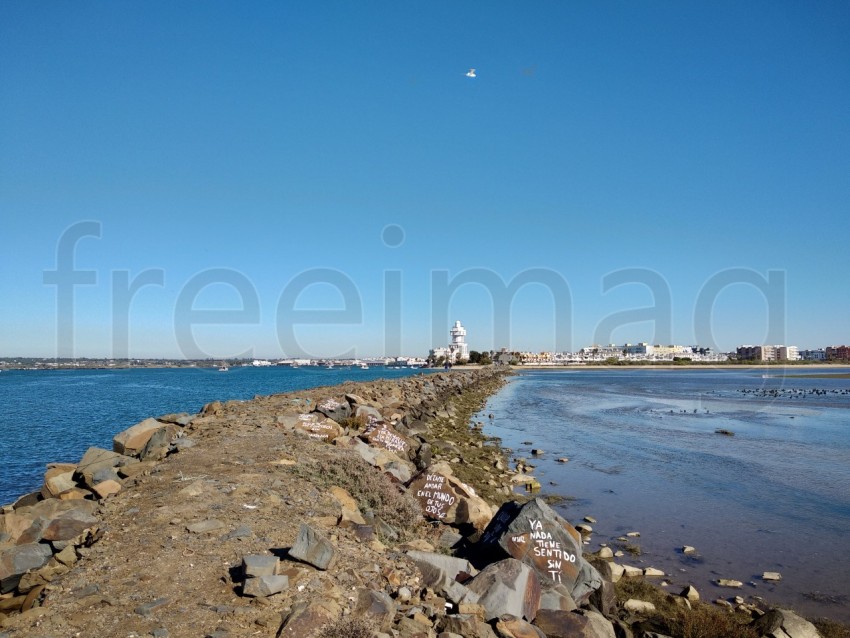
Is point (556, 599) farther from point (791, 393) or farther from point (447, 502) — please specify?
point (791, 393)

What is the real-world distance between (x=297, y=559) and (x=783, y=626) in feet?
19.2

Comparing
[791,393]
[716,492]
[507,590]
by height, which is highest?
[507,590]

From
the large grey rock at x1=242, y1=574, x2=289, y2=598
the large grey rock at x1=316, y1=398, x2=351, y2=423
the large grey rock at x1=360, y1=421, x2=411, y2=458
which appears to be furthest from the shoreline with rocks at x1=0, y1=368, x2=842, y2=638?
the large grey rock at x1=316, y1=398, x2=351, y2=423

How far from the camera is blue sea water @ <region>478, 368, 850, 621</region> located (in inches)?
349

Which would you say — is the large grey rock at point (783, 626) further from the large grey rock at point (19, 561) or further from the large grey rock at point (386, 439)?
the large grey rock at point (19, 561)

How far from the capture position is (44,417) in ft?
100

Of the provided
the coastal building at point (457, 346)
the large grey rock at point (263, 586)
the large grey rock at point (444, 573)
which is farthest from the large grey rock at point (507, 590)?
the coastal building at point (457, 346)

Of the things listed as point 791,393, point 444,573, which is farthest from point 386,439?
point 791,393

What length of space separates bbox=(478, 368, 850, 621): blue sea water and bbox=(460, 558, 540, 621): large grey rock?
3338 mm

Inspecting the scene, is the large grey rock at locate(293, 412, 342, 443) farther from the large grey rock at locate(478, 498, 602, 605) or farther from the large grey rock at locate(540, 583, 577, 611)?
the large grey rock at locate(540, 583, 577, 611)

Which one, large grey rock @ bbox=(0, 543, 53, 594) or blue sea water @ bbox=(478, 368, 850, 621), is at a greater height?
large grey rock @ bbox=(0, 543, 53, 594)

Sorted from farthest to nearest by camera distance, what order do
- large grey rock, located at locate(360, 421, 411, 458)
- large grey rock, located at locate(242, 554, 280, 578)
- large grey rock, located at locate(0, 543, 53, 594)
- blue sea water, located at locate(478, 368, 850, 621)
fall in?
large grey rock, located at locate(360, 421, 411, 458), blue sea water, located at locate(478, 368, 850, 621), large grey rock, located at locate(0, 543, 53, 594), large grey rock, located at locate(242, 554, 280, 578)

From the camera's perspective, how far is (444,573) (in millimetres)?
5906

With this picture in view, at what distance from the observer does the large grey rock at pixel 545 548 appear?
23.3 ft
